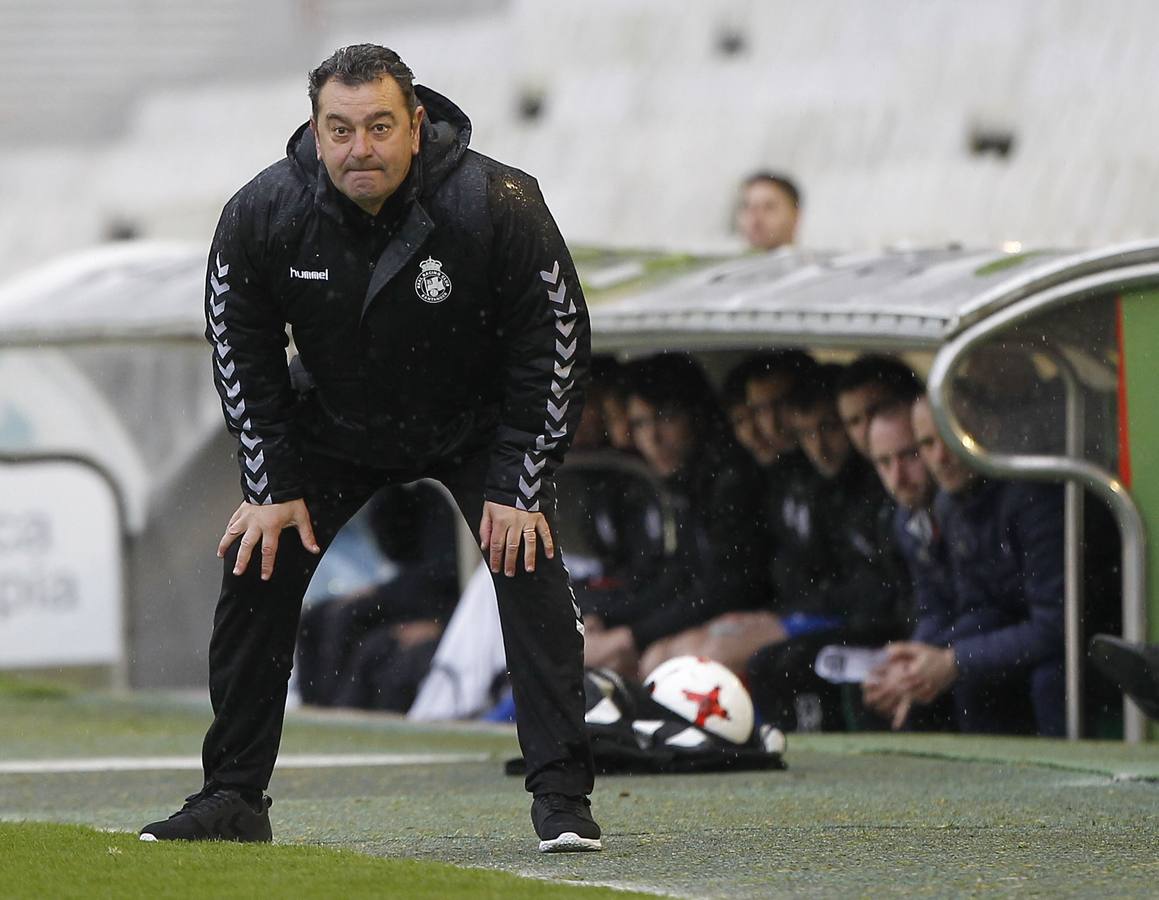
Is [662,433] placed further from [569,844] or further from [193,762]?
[569,844]

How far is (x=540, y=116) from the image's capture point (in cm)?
2162

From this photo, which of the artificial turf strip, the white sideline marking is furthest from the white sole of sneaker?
the white sideline marking

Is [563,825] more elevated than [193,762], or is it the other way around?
[563,825]

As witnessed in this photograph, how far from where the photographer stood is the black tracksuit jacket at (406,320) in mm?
4355

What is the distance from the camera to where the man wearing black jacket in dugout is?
4.35m

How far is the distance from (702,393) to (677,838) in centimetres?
446

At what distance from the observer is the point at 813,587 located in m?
8.62

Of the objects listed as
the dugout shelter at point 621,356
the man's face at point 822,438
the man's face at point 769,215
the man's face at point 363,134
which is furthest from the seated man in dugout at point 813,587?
the man's face at point 363,134

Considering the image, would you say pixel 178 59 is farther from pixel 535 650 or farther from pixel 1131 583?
pixel 535 650

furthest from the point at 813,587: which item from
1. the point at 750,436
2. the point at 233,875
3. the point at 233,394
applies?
the point at 233,875

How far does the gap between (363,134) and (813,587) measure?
186 inches

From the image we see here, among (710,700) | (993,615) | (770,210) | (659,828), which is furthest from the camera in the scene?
(770,210)

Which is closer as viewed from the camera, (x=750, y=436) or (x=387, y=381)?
(x=387, y=381)

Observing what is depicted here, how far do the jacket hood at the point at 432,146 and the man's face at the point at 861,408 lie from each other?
3.93 meters
